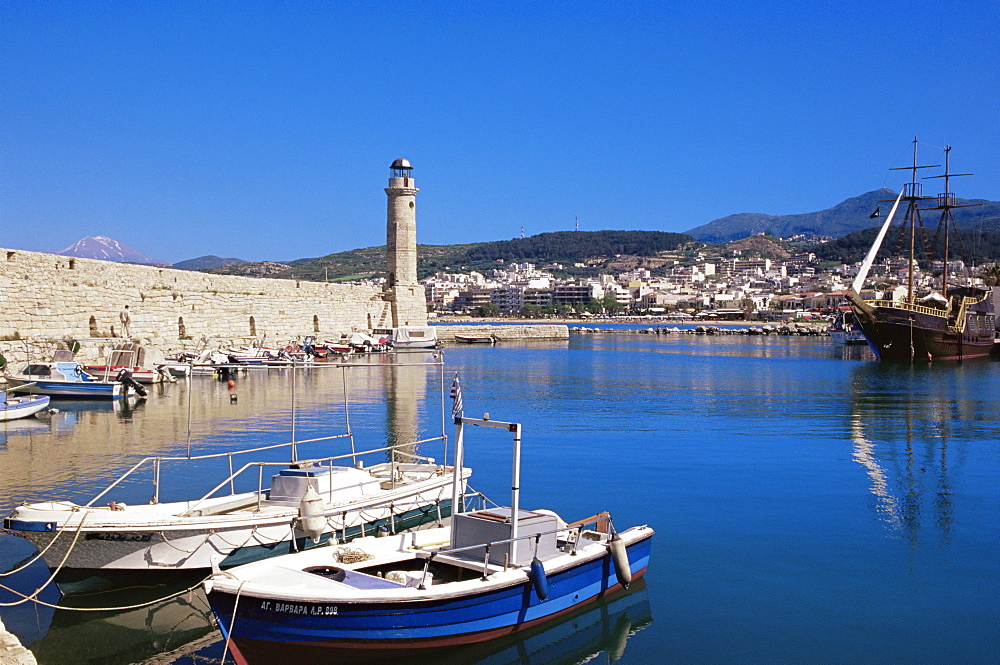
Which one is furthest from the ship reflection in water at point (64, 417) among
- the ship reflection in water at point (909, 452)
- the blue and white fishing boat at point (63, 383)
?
the ship reflection in water at point (909, 452)

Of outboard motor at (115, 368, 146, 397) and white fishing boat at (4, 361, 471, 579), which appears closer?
A: white fishing boat at (4, 361, 471, 579)

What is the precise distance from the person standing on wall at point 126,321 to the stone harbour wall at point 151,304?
0.18m

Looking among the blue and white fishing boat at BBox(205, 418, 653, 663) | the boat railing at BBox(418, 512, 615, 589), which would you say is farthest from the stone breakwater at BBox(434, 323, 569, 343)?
the blue and white fishing boat at BBox(205, 418, 653, 663)

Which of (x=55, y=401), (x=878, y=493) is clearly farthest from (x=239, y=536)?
(x=55, y=401)

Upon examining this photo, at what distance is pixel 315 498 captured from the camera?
8.23 m

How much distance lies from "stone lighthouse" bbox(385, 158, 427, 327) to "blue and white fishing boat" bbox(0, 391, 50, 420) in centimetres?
3023

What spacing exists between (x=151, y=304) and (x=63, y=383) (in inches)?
339

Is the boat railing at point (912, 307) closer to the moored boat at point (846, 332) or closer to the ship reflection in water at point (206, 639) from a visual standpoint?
the moored boat at point (846, 332)

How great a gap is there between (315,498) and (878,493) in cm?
885

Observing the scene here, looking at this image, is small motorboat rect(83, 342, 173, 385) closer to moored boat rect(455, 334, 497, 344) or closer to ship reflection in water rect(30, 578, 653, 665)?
ship reflection in water rect(30, 578, 653, 665)

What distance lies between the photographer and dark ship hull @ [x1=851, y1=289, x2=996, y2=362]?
44.3m

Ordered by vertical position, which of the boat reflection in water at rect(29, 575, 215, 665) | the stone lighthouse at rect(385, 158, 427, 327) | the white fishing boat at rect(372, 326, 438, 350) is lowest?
the boat reflection in water at rect(29, 575, 215, 665)

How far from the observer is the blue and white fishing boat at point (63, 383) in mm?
21891

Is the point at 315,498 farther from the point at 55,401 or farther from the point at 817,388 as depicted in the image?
the point at 817,388
